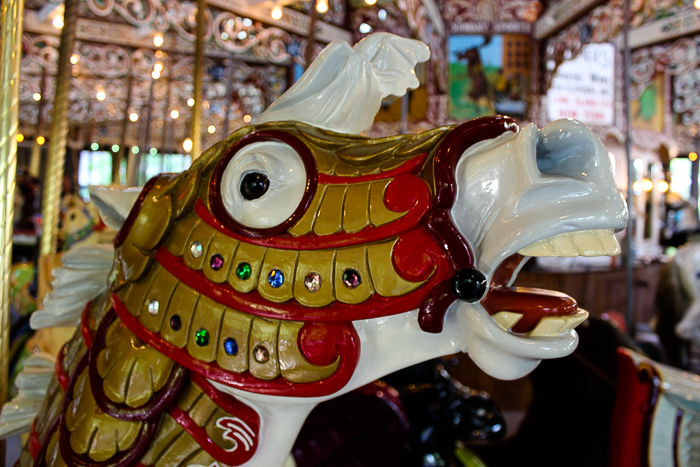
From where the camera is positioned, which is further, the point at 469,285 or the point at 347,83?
the point at 347,83

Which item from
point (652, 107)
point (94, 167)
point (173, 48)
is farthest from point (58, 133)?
point (94, 167)

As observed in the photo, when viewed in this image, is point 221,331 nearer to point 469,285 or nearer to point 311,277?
point 311,277

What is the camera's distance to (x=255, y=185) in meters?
0.39

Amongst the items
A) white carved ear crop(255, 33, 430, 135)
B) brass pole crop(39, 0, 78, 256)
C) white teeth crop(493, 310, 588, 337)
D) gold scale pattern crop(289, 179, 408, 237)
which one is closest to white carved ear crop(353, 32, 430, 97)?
white carved ear crop(255, 33, 430, 135)

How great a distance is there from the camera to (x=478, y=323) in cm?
35

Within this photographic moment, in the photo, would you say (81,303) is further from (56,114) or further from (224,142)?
(56,114)

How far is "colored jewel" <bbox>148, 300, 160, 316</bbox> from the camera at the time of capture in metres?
0.42

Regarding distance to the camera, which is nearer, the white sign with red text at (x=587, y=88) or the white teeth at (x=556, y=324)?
the white teeth at (x=556, y=324)

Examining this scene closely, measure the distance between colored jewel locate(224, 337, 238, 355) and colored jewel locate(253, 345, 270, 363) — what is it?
0.06 ft

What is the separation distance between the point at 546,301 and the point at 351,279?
5.8 inches

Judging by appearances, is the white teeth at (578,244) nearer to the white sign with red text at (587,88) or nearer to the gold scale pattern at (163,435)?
the gold scale pattern at (163,435)

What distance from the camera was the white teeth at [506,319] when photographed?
1.16 ft

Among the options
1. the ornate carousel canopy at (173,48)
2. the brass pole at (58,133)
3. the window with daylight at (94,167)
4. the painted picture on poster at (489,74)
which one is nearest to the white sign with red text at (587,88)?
the painted picture on poster at (489,74)

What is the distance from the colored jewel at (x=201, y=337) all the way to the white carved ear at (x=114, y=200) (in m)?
0.19
